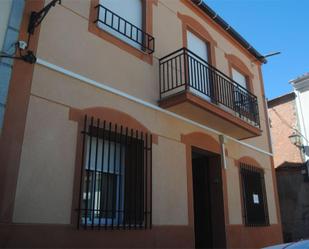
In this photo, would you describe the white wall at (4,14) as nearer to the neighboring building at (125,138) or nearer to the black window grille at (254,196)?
the neighboring building at (125,138)

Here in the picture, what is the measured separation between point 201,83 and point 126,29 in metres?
2.13

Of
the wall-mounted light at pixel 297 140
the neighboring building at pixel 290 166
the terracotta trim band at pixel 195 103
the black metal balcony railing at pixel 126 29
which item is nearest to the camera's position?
the black metal balcony railing at pixel 126 29

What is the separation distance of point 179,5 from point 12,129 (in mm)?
6090

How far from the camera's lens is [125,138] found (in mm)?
6426

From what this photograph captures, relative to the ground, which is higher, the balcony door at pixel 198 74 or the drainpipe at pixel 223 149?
the balcony door at pixel 198 74

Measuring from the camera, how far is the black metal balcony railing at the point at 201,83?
24.7ft

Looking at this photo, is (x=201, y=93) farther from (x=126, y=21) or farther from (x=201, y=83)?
(x=126, y=21)

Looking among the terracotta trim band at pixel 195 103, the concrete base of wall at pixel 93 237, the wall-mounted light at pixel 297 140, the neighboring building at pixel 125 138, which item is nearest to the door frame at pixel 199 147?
the neighboring building at pixel 125 138

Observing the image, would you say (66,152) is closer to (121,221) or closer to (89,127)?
(89,127)

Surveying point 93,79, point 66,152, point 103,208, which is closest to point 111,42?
point 93,79

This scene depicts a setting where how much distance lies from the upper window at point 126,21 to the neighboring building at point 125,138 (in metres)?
0.03

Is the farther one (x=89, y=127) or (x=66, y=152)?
(x=89, y=127)

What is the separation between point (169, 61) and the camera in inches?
309

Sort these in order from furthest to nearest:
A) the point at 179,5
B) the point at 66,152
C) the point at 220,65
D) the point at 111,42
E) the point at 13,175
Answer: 1. the point at 220,65
2. the point at 179,5
3. the point at 111,42
4. the point at 66,152
5. the point at 13,175
